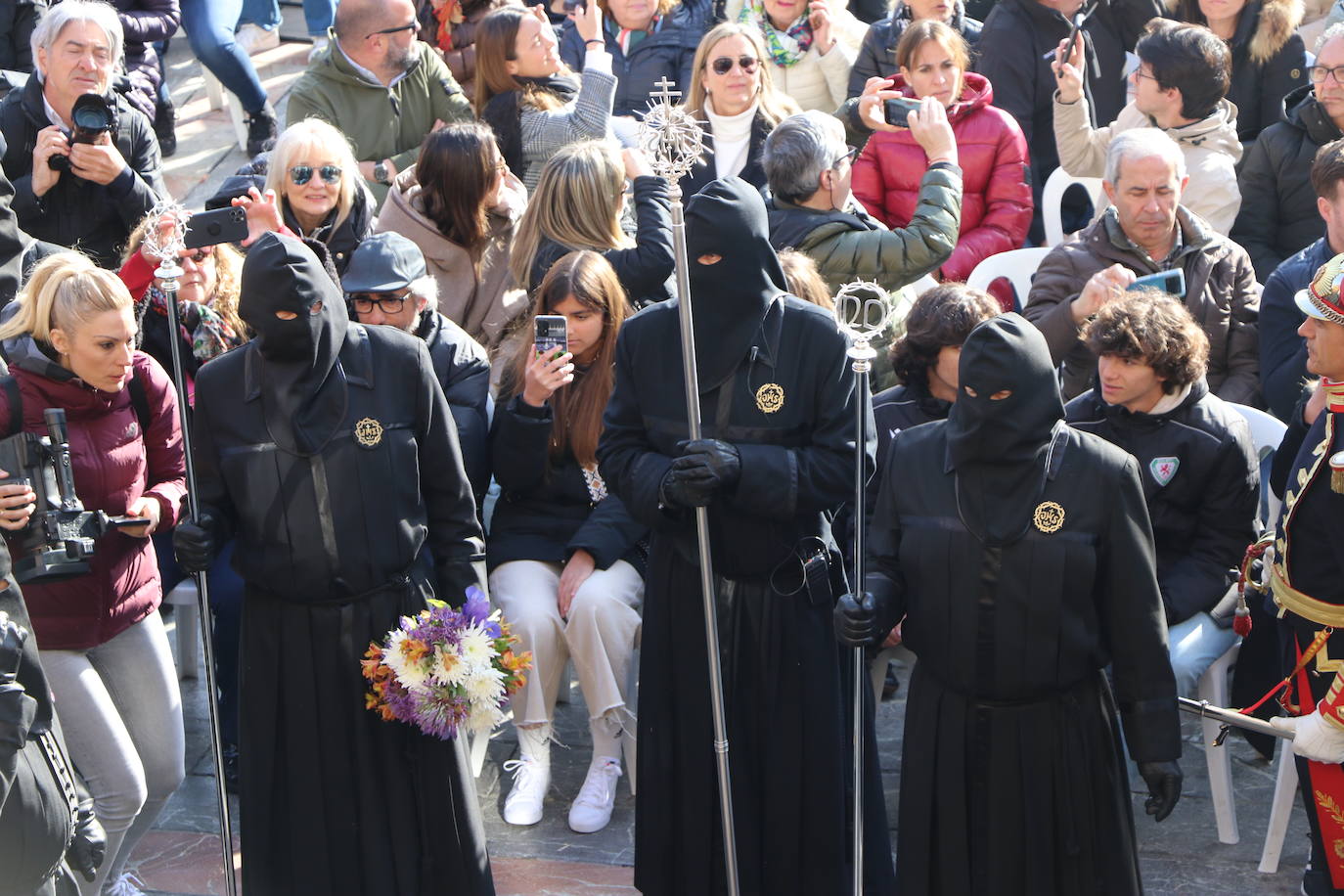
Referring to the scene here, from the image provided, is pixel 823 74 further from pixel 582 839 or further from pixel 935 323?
pixel 582 839

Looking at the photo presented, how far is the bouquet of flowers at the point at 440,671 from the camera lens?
13.7 feet

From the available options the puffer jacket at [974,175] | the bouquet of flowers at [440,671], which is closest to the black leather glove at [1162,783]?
the bouquet of flowers at [440,671]

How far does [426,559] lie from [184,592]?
1.72m

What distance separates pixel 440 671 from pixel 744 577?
34.0 inches

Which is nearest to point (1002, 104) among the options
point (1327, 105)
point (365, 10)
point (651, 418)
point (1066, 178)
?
point (1066, 178)

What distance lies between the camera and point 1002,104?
7.82m

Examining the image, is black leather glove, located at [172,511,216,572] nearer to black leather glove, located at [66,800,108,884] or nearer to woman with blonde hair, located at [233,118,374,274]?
black leather glove, located at [66,800,108,884]

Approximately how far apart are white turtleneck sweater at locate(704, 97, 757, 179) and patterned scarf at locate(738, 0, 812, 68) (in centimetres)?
132

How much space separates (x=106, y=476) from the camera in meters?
4.89

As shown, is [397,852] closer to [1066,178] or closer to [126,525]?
[126,525]

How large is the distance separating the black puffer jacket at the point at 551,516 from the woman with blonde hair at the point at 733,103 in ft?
5.83

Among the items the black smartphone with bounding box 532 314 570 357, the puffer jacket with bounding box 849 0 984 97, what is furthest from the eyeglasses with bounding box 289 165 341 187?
the puffer jacket with bounding box 849 0 984 97

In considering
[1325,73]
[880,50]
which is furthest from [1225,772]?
[880,50]

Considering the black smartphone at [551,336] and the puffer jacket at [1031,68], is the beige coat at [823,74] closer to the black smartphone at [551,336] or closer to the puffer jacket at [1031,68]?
the puffer jacket at [1031,68]
